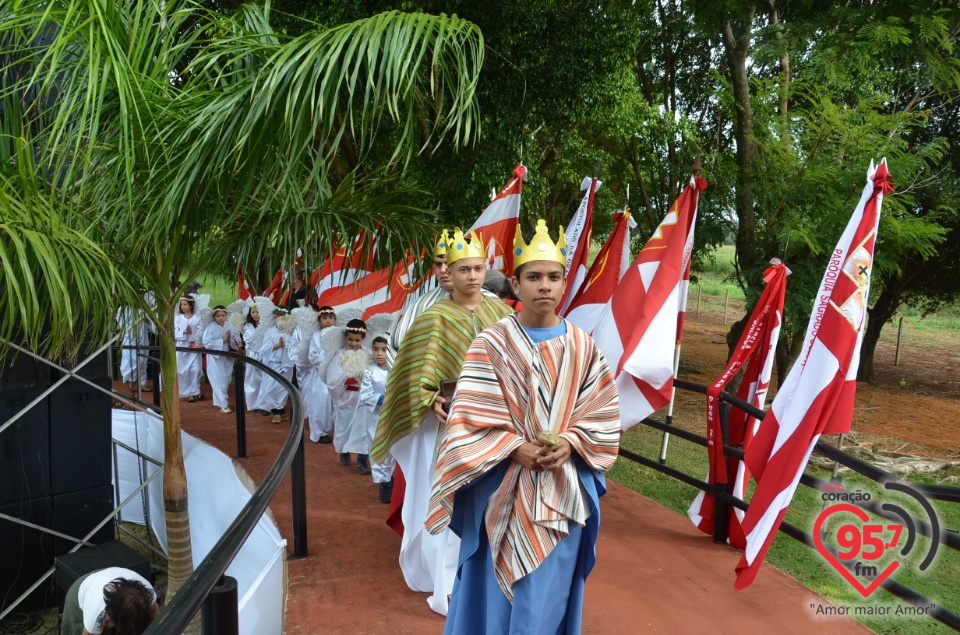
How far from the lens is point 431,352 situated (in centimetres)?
414

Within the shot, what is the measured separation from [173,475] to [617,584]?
291 centimetres

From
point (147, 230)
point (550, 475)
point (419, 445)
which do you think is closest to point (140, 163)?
point (147, 230)

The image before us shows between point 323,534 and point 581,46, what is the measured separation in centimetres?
644

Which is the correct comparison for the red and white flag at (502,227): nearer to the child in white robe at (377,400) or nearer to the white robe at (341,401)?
the child in white robe at (377,400)

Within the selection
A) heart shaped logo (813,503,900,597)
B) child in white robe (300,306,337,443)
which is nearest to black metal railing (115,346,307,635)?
heart shaped logo (813,503,900,597)

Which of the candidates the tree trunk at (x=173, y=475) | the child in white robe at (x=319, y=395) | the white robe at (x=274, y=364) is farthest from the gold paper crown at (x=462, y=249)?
the white robe at (x=274, y=364)

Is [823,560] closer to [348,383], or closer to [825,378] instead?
[825,378]

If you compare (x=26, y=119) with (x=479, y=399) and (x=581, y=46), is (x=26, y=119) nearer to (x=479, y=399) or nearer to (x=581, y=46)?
(x=479, y=399)

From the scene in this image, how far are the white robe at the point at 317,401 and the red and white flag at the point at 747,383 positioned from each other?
16.1 ft

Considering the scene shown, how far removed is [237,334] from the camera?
38.1ft

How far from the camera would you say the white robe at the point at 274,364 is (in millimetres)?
10062

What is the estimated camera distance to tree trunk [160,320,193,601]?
5.05 meters

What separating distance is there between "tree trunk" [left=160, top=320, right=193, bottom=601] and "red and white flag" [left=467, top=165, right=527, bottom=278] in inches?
109

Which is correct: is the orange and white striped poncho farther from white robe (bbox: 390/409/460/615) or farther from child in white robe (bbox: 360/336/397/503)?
child in white robe (bbox: 360/336/397/503)
